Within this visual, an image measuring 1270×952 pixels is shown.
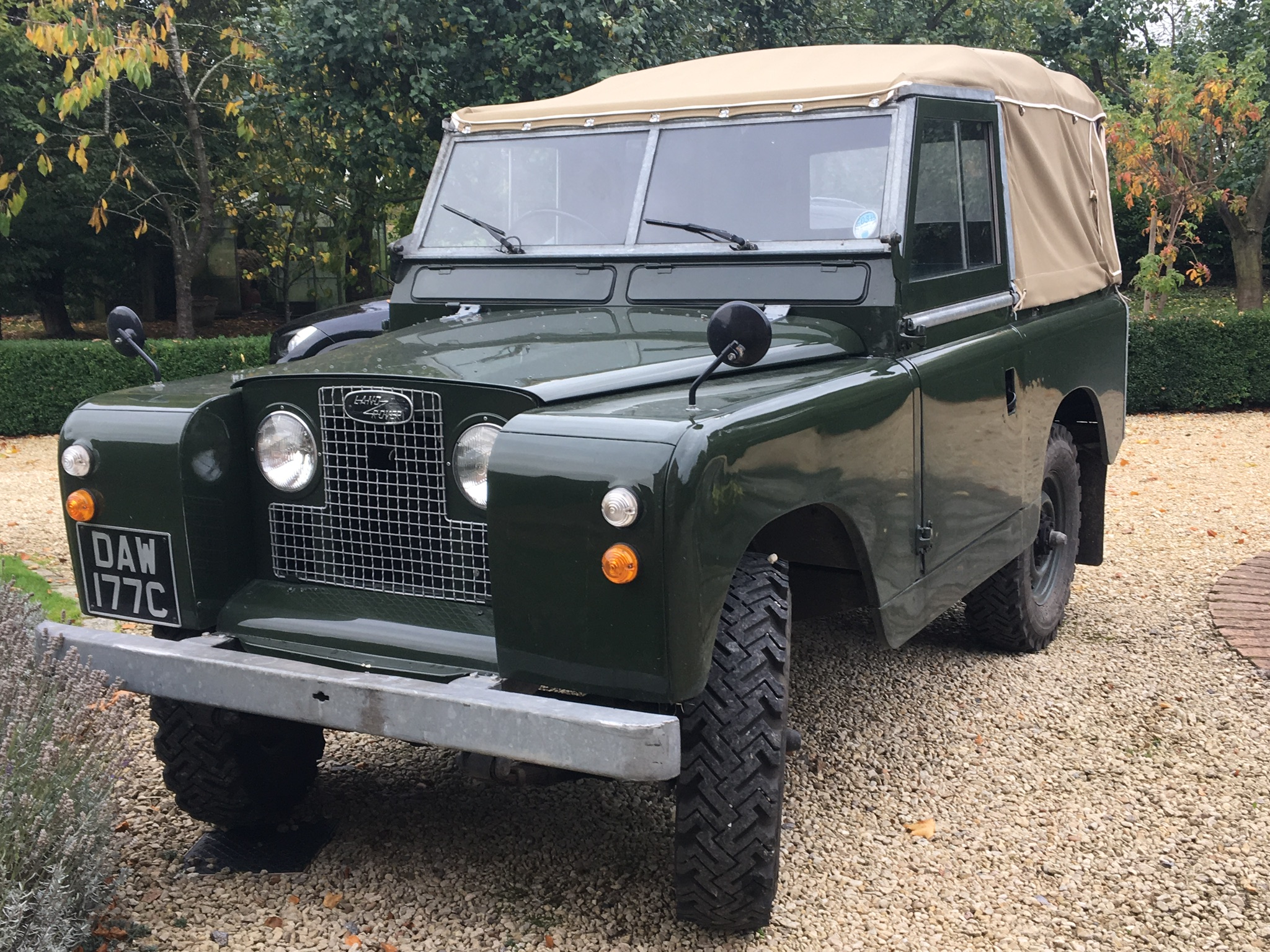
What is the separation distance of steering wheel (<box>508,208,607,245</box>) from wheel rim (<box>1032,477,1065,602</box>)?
238cm

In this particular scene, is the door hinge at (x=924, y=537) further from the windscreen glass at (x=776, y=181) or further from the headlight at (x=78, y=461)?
the headlight at (x=78, y=461)

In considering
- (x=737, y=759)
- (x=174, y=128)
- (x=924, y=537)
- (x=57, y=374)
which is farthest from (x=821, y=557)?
(x=174, y=128)

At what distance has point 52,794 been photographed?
296 centimetres

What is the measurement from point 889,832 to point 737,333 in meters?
1.77

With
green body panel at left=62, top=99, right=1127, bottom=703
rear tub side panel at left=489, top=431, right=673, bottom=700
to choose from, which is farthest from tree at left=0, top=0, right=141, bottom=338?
rear tub side panel at left=489, top=431, right=673, bottom=700

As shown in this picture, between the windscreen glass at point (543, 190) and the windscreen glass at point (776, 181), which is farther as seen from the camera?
the windscreen glass at point (543, 190)

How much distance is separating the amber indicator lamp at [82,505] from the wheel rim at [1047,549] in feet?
12.4

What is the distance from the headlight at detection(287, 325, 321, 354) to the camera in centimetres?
882

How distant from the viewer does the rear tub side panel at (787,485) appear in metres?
2.53

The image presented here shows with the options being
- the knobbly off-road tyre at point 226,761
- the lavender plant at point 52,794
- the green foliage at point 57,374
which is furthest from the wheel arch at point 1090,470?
the green foliage at point 57,374

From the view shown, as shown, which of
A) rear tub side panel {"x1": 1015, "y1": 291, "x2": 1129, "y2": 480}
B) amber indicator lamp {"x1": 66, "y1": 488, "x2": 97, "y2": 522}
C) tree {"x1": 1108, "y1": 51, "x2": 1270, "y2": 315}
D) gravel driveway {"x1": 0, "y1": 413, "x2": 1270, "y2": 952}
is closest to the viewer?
gravel driveway {"x1": 0, "y1": 413, "x2": 1270, "y2": 952}

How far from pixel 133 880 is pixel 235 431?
4.26 feet

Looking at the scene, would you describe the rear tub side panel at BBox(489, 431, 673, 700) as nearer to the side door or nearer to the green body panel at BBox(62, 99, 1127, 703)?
the green body panel at BBox(62, 99, 1127, 703)

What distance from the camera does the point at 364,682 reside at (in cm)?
269
